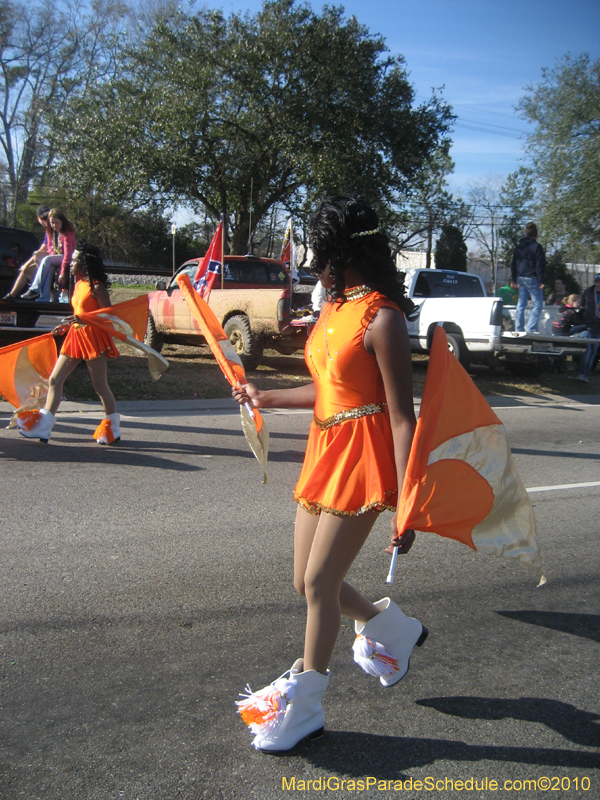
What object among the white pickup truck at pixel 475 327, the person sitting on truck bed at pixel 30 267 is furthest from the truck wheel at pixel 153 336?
the white pickup truck at pixel 475 327

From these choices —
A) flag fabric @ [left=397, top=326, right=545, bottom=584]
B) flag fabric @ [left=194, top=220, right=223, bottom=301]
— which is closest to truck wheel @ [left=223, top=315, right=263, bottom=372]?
flag fabric @ [left=194, top=220, right=223, bottom=301]

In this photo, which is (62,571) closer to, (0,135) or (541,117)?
(541,117)

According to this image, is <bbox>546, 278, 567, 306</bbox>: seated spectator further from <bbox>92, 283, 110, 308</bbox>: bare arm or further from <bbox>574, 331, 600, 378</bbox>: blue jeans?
<bbox>92, 283, 110, 308</bbox>: bare arm

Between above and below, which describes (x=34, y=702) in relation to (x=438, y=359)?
below

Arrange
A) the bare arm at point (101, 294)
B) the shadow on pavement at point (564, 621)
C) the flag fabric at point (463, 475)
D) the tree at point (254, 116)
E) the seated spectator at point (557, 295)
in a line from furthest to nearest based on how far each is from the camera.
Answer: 1. the tree at point (254, 116)
2. the seated spectator at point (557, 295)
3. the bare arm at point (101, 294)
4. the shadow on pavement at point (564, 621)
5. the flag fabric at point (463, 475)

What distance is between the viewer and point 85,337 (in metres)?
6.67

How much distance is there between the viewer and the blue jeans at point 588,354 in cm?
1373

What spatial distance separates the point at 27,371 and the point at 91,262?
1224 millimetres

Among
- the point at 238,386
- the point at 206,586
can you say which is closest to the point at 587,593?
the point at 206,586

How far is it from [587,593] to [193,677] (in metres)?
2.52

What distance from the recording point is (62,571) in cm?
402

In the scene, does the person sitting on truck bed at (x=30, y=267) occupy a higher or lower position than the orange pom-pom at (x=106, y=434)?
higher

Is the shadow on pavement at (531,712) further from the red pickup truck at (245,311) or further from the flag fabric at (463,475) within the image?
the red pickup truck at (245,311)

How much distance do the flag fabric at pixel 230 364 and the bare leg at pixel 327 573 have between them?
1.77ft
